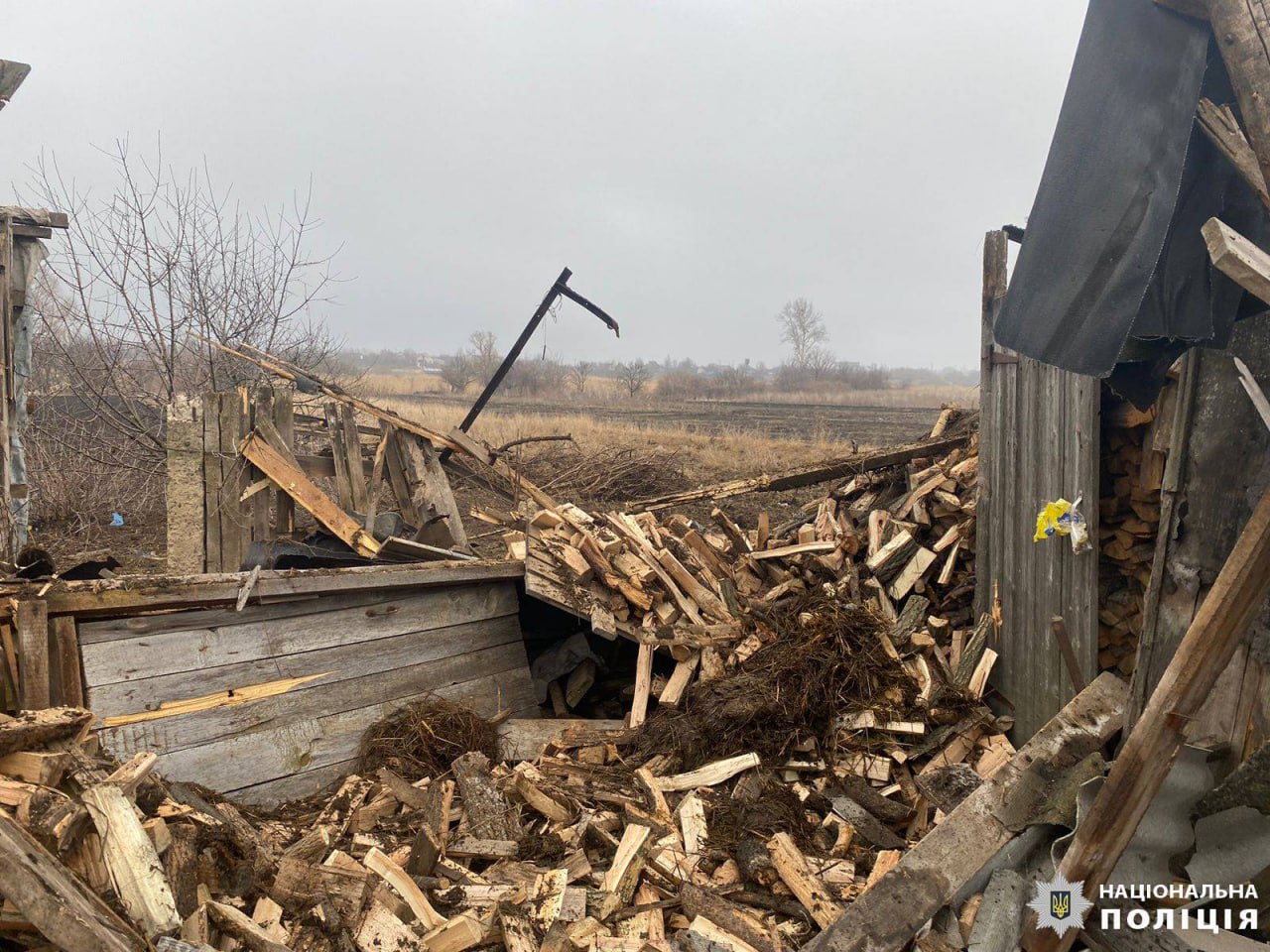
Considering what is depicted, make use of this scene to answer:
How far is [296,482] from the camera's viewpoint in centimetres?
582

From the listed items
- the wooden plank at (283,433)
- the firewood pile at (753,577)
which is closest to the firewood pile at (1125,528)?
the firewood pile at (753,577)

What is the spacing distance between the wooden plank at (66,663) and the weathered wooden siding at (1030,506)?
5027 mm

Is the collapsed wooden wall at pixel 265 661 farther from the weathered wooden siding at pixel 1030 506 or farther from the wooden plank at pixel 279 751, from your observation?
the weathered wooden siding at pixel 1030 506

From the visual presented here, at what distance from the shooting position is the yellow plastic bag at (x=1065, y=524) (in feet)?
13.5

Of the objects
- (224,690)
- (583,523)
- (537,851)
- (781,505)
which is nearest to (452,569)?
(583,523)

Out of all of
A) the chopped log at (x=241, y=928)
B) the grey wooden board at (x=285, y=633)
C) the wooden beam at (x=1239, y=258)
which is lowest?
the chopped log at (x=241, y=928)

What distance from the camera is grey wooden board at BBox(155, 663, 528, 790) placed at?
160 inches

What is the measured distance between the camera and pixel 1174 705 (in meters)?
2.17

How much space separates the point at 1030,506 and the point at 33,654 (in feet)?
17.2

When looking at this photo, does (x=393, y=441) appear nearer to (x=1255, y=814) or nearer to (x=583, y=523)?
(x=583, y=523)

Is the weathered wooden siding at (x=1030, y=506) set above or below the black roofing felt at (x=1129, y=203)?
below

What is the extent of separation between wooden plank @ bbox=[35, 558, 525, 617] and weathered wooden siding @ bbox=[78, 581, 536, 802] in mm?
93

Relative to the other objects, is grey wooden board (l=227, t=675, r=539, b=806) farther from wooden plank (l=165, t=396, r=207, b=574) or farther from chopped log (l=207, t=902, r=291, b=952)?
wooden plank (l=165, t=396, r=207, b=574)

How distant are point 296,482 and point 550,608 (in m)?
2.11
